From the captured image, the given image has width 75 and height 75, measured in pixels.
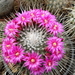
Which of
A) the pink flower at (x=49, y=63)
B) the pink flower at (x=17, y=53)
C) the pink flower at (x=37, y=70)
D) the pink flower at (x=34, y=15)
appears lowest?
the pink flower at (x=37, y=70)

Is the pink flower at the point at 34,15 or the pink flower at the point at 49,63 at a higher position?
the pink flower at the point at 34,15

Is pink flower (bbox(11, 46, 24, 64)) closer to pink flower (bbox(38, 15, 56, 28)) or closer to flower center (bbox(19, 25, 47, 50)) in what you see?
flower center (bbox(19, 25, 47, 50))

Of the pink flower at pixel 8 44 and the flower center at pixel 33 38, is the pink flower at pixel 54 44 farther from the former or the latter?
the pink flower at pixel 8 44

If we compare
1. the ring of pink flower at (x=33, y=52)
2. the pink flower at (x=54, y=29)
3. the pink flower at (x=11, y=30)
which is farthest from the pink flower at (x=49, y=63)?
the pink flower at (x=11, y=30)

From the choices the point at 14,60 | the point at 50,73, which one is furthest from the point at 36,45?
the point at 50,73

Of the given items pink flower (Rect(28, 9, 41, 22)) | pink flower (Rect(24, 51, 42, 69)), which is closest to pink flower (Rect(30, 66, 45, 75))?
pink flower (Rect(24, 51, 42, 69))

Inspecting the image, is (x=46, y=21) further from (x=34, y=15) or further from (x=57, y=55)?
(x=57, y=55)

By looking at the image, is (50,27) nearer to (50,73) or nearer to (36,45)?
(36,45)

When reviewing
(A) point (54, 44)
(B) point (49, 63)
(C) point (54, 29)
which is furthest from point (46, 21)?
(B) point (49, 63)
